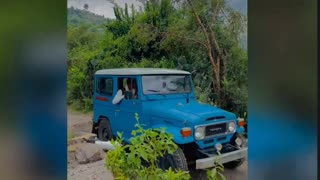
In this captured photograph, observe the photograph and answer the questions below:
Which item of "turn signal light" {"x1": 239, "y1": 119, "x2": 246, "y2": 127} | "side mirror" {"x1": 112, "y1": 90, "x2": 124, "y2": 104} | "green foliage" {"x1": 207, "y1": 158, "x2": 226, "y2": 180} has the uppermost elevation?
"side mirror" {"x1": 112, "y1": 90, "x2": 124, "y2": 104}

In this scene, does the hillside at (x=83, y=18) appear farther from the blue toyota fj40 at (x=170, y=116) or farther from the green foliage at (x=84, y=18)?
the blue toyota fj40 at (x=170, y=116)

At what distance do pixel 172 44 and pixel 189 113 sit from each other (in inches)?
13.9

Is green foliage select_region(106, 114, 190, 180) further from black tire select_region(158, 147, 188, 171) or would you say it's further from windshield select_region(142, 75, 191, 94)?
windshield select_region(142, 75, 191, 94)

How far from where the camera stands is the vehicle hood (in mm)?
1637

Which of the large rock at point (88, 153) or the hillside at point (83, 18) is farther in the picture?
the large rock at point (88, 153)

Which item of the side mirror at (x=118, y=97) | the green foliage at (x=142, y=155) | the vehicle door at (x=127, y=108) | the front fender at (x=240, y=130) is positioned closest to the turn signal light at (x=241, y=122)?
the front fender at (x=240, y=130)

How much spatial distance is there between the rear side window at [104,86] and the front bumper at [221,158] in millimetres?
568

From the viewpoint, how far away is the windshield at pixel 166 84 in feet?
5.48

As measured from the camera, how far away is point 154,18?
1.63 meters

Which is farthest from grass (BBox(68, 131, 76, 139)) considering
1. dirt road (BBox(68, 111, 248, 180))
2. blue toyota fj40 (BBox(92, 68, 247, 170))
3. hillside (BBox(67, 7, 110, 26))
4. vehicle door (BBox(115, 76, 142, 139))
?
hillside (BBox(67, 7, 110, 26))

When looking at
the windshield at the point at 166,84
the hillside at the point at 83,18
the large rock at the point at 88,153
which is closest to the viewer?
the hillside at the point at 83,18

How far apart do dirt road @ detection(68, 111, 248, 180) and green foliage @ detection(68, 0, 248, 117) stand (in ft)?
0.25
